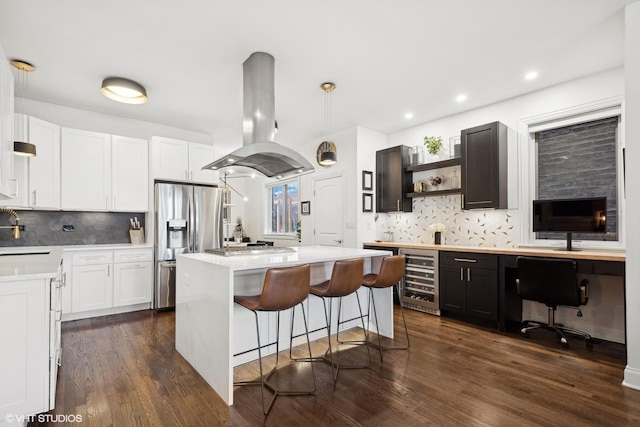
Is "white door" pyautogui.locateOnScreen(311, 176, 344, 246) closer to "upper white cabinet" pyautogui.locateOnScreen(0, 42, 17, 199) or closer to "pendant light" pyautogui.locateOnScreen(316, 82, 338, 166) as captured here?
"pendant light" pyautogui.locateOnScreen(316, 82, 338, 166)

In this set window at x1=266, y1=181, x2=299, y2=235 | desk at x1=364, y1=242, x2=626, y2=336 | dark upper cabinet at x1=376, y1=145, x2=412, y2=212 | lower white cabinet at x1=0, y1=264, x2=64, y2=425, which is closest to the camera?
lower white cabinet at x1=0, y1=264, x2=64, y2=425

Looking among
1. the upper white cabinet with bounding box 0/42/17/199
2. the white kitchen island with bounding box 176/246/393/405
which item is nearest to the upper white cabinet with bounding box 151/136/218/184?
the upper white cabinet with bounding box 0/42/17/199

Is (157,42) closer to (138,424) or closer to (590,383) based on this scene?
(138,424)

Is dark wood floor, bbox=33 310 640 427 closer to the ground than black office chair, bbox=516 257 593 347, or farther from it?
closer to the ground

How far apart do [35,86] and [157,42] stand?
6.60ft

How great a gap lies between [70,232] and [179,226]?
1409 mm

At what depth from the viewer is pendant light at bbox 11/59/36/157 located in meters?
3.08

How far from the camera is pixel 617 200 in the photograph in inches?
129

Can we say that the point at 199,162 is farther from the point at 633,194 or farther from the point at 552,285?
the point at 633,194

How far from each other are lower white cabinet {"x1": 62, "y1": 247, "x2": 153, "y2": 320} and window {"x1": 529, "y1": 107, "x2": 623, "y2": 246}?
522 cm

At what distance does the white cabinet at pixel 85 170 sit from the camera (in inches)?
156

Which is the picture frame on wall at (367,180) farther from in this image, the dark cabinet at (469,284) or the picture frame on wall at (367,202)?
the dark cabinet at (469,284)

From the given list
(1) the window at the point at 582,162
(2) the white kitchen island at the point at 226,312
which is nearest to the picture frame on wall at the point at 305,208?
(2) the white kitchen island at the point at 226,312

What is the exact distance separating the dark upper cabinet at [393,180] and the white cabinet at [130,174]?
3.65 meters
